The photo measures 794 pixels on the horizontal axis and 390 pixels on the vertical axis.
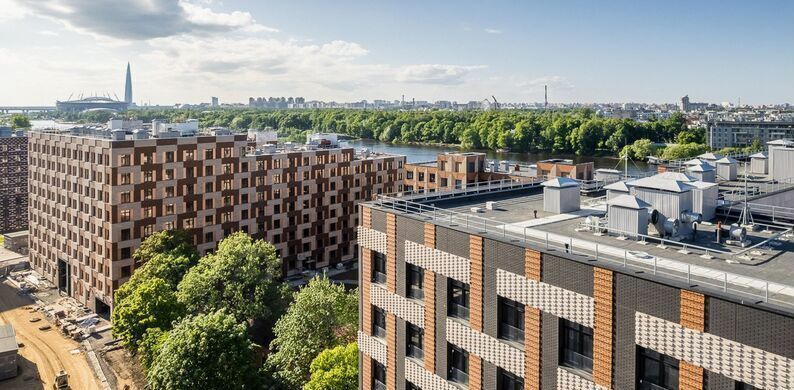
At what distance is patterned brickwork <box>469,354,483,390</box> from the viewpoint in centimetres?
2752

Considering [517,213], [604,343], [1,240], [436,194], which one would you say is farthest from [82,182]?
[604,343]

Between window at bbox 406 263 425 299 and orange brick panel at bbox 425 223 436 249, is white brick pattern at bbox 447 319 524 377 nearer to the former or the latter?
window at bbox 406 263 425 299

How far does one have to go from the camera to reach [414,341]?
3150cm

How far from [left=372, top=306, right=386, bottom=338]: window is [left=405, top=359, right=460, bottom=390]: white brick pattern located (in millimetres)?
2791

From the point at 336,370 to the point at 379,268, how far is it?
36.9 ft

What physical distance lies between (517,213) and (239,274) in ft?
115

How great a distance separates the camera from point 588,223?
30.0 meters

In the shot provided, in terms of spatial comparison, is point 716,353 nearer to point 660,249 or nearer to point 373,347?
point 660,249

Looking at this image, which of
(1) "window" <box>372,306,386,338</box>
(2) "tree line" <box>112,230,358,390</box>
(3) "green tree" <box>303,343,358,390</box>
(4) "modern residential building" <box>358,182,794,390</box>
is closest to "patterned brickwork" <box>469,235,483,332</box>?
(4) "modern residential building" <box>358,182,794,390</box>

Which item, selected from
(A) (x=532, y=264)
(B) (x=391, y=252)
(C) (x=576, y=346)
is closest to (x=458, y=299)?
(B) (x=391, y=252)

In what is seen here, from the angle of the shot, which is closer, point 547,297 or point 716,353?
point 716,353

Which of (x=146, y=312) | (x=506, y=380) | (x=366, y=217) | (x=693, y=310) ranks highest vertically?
(x=366, y=217)

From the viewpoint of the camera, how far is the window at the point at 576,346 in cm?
2317

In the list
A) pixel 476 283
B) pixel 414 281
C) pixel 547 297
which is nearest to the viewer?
pixel 547 297
